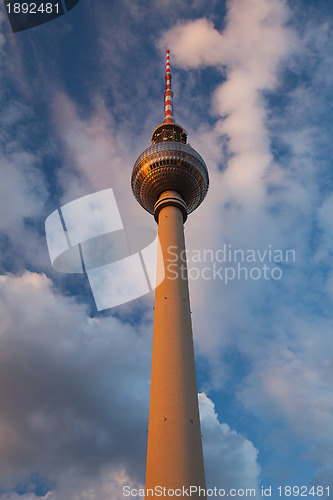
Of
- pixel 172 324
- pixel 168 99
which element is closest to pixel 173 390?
pixel 172 324

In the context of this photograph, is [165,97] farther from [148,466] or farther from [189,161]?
[148,466]

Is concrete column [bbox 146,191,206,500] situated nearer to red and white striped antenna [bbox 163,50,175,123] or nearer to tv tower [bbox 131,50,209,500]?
tv tower [bbox 131,50,209,500]

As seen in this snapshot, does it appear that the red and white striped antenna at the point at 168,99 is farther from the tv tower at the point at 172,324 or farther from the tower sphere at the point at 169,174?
the tower sphere at the point at 169,174

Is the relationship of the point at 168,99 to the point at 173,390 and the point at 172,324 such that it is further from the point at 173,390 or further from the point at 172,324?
the point at 173,390

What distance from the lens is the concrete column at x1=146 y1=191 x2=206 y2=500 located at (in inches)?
1195

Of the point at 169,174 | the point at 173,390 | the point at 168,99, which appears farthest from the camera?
the point at 168,99

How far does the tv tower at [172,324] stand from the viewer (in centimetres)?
3075

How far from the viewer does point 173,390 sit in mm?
34594

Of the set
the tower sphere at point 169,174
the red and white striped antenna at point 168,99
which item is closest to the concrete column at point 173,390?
the tower sphere at point 169,174

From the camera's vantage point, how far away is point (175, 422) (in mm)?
32625

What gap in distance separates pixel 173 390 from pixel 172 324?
6854 millimetres

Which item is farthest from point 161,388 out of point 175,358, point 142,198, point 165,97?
point 165,97

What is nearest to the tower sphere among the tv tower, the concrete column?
the tv tower

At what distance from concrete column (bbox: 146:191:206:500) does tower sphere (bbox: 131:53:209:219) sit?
927cm
